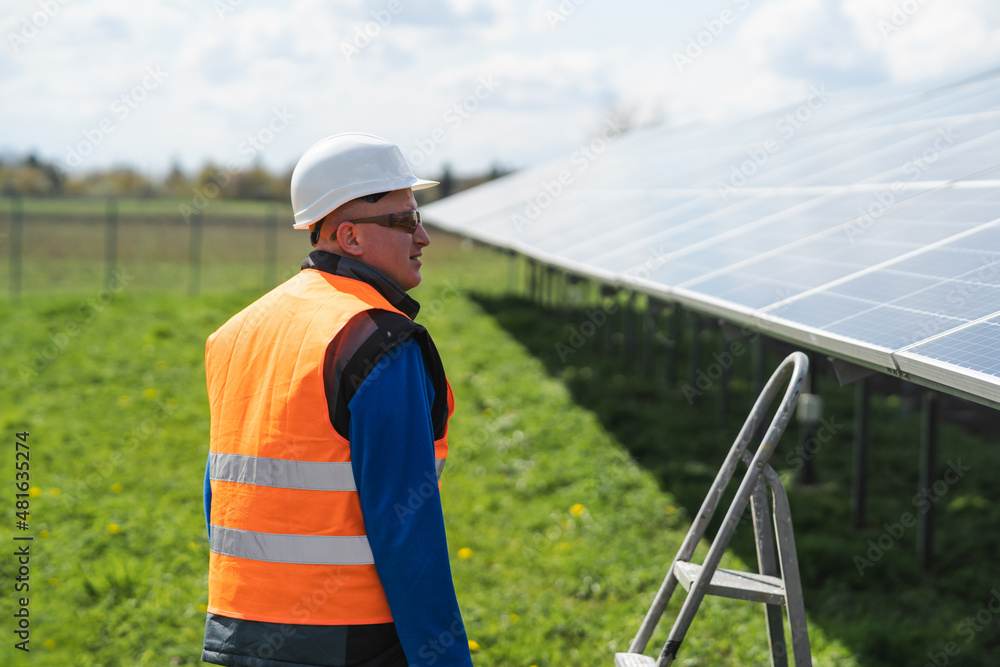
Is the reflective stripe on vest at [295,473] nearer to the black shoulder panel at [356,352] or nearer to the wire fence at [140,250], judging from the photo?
the black shoulder panel at [356,352]

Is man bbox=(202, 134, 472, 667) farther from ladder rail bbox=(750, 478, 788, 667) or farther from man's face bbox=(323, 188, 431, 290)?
ladder rail bbox=(750, 478, 788, 667)

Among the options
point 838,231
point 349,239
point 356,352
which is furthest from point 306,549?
point 838,231

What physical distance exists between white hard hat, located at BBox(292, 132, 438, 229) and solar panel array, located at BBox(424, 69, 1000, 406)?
179cm

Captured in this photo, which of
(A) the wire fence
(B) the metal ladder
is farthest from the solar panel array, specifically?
(A) the wire fence

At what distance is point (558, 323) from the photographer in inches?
588

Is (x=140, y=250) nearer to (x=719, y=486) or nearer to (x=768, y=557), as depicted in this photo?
(x=719, y=486)

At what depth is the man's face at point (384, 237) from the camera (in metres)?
2.29

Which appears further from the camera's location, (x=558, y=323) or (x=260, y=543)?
(x=558, y=323)

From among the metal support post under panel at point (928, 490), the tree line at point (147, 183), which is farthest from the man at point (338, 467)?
the tree line at point (147, 183)

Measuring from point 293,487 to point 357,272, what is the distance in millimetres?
591

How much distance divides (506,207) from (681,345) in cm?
399

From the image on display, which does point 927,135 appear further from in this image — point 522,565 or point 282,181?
point 282,181

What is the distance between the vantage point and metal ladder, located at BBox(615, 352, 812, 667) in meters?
2.42

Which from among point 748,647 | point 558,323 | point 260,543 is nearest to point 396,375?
point 260,543
